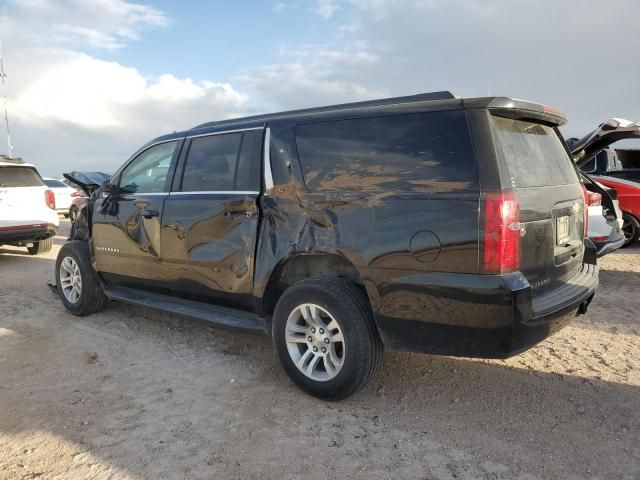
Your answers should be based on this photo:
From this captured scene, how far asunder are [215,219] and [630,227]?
25.2 feet

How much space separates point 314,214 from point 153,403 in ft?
5.36

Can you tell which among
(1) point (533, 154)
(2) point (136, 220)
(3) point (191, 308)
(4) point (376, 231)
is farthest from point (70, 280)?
(1) point (533, 154)

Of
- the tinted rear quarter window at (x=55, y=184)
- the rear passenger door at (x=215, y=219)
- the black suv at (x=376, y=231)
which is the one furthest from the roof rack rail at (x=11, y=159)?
the tinted rear quarter window at (x=55, y=184)

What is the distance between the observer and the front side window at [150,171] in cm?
440

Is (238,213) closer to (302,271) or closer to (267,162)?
(267,162)

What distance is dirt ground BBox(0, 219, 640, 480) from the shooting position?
8.56 feet

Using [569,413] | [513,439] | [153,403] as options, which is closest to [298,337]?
[153,403]

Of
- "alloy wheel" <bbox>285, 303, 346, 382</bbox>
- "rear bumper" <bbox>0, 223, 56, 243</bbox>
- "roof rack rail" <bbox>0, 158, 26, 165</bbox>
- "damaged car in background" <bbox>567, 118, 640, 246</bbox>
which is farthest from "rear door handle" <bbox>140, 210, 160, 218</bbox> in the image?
"roof rack rail" <bbox>0, 158, 26, 165</bbox>

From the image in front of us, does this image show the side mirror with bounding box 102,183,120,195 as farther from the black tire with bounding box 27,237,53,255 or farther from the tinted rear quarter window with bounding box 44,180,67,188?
the tinted rear quarter window with bounding box 44,180,67,188

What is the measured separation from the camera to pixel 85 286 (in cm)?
511

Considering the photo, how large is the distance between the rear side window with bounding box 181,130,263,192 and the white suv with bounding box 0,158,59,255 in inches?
227

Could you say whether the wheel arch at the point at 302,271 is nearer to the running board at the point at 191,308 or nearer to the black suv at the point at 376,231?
the black suv at the point at 376,231

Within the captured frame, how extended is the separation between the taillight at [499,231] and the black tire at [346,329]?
32.8 inches

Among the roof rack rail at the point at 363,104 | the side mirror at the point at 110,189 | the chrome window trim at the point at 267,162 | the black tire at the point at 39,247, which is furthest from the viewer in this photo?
the black tire at the point at 39,247
